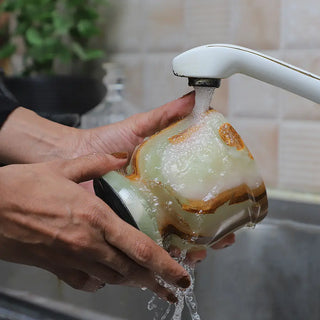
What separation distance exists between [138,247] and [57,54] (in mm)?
571

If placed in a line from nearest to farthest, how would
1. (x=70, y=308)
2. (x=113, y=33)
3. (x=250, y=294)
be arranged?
(x=70, y=308)
(x=250, y=294)
(x=113, y=33)

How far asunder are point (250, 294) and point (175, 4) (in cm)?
44

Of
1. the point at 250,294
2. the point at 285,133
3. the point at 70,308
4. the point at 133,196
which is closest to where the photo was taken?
the point at 133,196

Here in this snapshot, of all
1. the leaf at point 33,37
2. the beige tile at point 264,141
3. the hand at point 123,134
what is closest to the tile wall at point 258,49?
the beige tile at point 264,141

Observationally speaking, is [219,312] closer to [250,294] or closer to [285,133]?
[250,294]

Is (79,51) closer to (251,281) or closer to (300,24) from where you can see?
(300,24)

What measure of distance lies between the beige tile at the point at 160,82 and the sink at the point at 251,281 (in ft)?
0.84

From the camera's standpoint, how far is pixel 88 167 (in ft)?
1.26

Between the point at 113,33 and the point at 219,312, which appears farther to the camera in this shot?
the point at 113,33

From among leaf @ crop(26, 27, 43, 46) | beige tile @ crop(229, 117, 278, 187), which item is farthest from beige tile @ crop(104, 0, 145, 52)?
beige tile @ crop(229, 117, 278, 187)

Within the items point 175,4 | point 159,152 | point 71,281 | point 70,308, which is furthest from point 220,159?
point 175,4

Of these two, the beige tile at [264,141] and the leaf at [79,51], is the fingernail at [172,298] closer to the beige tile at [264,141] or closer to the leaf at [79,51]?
the beige tile at [264,141]

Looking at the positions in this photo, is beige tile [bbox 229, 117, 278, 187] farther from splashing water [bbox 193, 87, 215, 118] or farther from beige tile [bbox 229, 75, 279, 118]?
splashing water [bbox 193, 87, 215, 118]

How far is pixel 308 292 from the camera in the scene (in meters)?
0.61
